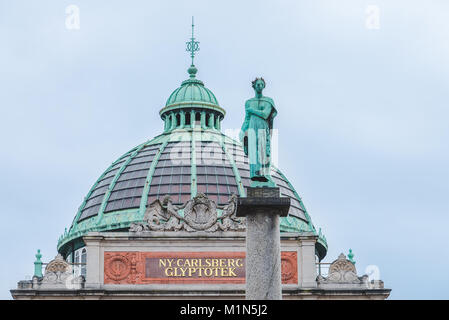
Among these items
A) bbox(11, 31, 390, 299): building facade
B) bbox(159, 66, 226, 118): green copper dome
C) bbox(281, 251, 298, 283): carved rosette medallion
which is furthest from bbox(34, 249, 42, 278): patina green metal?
bbox(159, 66, 226, 118): green copper dome

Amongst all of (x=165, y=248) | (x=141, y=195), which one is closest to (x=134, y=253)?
(x=165, y=248)

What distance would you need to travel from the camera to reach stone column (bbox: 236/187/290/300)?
27359 mm

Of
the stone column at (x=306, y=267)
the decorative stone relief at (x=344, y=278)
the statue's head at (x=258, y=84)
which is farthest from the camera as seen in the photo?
the decorative stone relief at (x=344, y=278)

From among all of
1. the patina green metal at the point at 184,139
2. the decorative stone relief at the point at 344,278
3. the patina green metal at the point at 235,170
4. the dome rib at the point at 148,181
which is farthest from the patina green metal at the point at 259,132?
the dome rib at the point at 148,181

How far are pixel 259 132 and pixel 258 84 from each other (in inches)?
49.0

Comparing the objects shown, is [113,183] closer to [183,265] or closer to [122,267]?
[122,267]

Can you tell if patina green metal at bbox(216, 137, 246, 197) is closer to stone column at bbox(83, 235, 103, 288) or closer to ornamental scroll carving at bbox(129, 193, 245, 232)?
ornamental scroll carving at bbox(129, 193, 245, 232)

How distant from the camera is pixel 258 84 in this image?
2947 centimetres

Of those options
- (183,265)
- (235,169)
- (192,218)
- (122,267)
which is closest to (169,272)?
(183,265)

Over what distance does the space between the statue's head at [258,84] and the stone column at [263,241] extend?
2817 millimetres

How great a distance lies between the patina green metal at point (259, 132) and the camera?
1137 inches

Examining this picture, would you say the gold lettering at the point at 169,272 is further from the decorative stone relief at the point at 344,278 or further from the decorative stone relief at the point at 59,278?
the decorative stone relief at the point at 344,278
